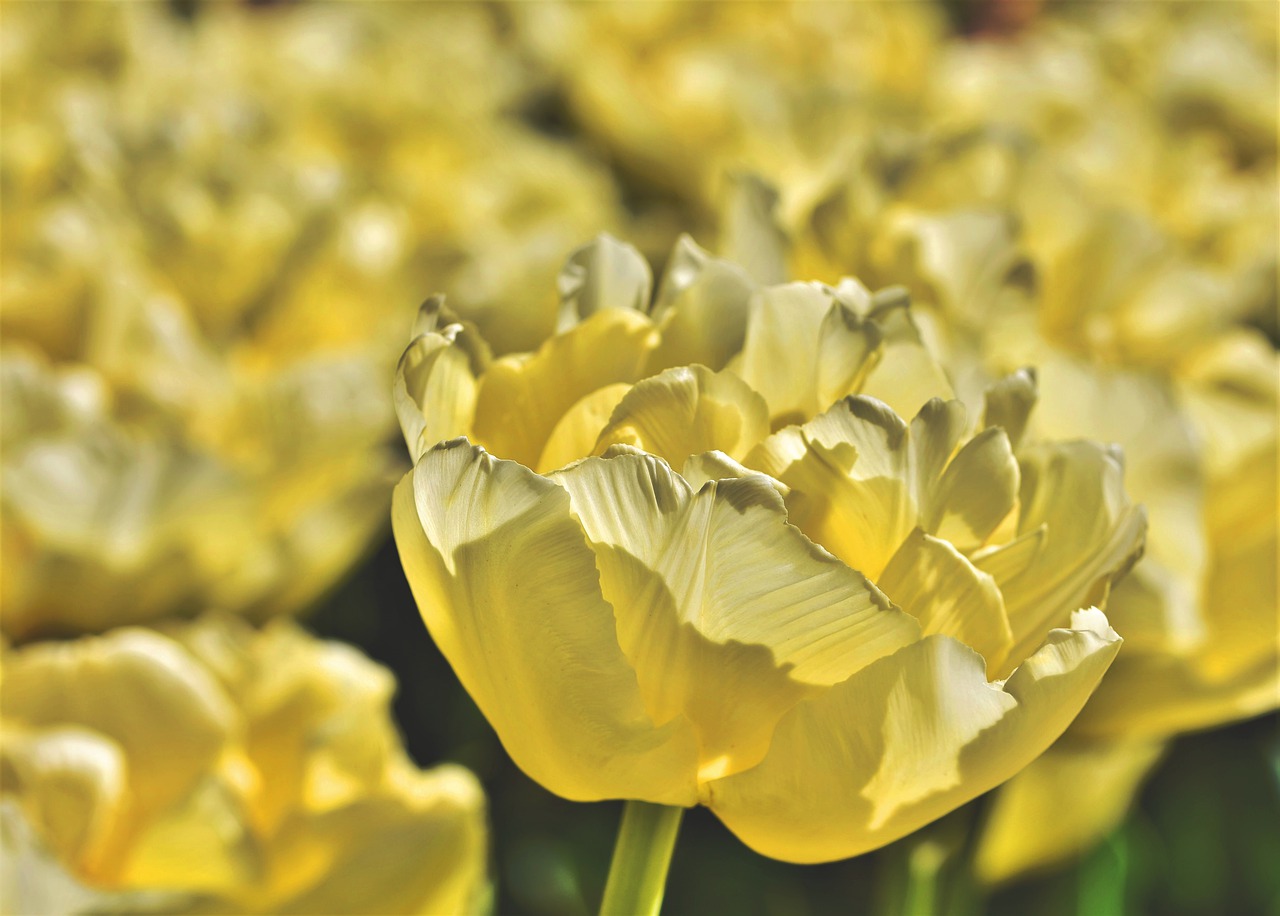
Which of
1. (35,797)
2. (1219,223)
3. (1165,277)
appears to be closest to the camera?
(35,797)

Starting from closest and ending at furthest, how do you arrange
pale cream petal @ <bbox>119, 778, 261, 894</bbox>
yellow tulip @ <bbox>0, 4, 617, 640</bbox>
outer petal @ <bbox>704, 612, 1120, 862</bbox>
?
outer petal @ <bbox>704, 612, 1120, 862</bbox> < pale cream petal @ <bbox>119, 778, 261, 894</bbox> < yellow tulip @ <bbox>0, 4, 617, 640</bbox>

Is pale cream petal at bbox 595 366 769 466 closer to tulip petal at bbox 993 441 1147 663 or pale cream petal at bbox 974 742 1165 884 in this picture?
tulip petal at bbox 993 441 1147 663

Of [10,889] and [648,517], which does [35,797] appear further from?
[648,517]

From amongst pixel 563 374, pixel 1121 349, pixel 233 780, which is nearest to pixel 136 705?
pixel 233 780

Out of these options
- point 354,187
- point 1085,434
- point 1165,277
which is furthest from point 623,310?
point 354,187

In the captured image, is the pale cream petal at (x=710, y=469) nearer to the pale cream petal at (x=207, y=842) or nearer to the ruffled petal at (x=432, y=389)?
the ruffled petal at (x=432, y=389)

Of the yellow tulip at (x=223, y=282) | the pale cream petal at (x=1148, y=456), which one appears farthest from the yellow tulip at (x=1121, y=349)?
the yellow tulip at (x=223, y=282)

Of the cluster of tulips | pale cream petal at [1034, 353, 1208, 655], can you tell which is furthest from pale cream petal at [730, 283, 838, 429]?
pale cream petal at [1034, 353, 1208, 655]

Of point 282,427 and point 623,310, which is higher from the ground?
point 623,310
